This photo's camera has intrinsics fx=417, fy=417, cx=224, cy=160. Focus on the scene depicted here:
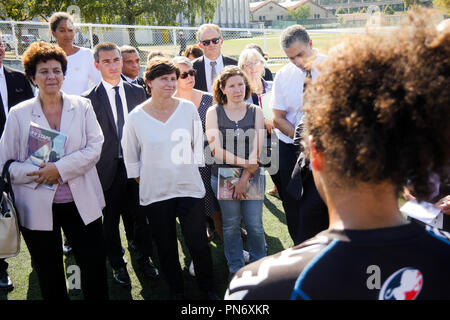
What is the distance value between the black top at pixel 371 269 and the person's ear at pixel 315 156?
0.61ft

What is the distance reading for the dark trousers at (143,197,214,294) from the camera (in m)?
3.41

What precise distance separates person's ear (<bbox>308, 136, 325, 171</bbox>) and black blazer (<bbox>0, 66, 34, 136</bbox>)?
358cm

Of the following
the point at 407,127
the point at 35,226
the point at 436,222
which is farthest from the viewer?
the point at 436,222

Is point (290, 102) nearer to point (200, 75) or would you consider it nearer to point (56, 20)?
point (200, 75)

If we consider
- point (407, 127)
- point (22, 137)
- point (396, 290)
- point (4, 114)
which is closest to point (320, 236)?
point (396, 290)

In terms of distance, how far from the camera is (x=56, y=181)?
2.90 meters

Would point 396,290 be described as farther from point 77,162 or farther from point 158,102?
point 158,102

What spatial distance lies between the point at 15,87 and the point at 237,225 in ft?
8.07

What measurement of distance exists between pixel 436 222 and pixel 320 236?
7.75ft

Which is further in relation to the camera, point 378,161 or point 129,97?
point 129,97

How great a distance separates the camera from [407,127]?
38.7 inches

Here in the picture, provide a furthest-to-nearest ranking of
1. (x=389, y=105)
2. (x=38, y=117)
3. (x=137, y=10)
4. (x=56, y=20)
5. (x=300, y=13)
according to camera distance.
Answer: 1. (x=300, y=13)
2. (x=137, y=10)
3. (x=56, y=20)
4. (x=38, y=117)
5. (x=389, y=105)

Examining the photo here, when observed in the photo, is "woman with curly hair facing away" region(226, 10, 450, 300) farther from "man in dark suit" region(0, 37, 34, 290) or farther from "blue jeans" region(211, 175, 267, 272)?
"man in dark suit" region(0, 37, 34, 290)

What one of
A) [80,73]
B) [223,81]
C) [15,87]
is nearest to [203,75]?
[80,73]
